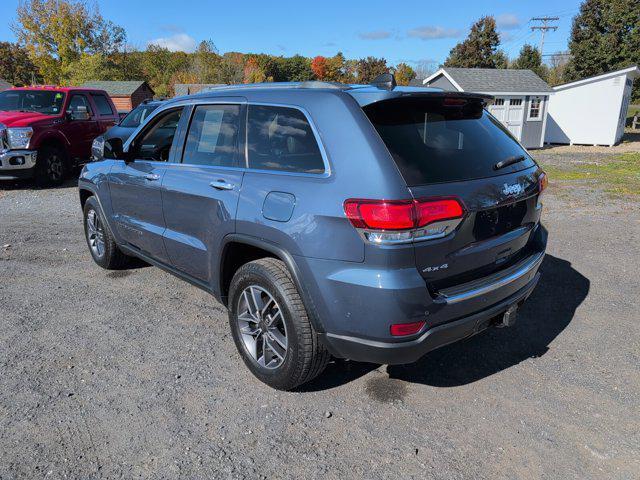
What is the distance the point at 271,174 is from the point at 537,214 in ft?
5.83

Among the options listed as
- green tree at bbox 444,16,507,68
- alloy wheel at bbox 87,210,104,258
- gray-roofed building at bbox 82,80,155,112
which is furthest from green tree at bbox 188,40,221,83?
alloy wheel at bbox 87,210,104,258

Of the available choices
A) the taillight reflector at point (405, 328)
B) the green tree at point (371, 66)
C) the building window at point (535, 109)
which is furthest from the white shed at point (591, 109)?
the green tree at point (371, 66)

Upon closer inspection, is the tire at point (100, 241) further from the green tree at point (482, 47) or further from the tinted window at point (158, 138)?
the green tree at point (482, 47)

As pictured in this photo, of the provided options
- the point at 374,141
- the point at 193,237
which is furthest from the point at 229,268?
the point at 374,141

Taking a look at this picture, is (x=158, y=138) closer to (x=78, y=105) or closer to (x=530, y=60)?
(x=78, y=105)

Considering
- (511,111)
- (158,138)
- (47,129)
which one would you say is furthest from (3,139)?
(511,111)

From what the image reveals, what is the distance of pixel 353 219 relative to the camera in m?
2.47

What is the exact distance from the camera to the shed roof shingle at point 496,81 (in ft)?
69.8

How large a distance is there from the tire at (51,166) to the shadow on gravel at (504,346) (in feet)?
30.7

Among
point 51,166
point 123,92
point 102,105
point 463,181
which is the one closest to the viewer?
point 463,181

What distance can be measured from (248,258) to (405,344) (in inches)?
51.9

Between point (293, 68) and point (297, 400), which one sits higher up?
point (293, 68)

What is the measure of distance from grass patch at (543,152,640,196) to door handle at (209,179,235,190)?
974 centimetres

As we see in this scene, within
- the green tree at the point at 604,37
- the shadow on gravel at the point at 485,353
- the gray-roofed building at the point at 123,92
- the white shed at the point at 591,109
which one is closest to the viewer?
the shadow on gravel at the point at 485,353
